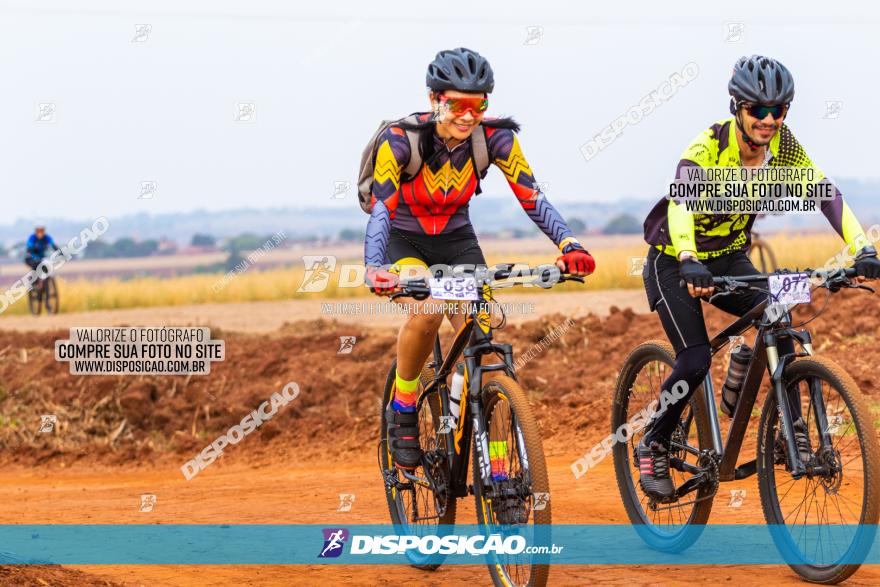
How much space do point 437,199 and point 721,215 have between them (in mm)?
1555

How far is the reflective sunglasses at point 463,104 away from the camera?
6.60 meters

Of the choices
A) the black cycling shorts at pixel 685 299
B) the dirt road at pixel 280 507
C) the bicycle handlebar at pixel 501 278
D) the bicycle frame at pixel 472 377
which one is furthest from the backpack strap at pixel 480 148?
the dirt road at pixel 280 507

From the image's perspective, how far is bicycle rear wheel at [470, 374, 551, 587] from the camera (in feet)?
18.8

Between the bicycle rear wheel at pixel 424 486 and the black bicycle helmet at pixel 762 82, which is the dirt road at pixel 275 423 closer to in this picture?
the bicycle rear wheel at pixel 424 486

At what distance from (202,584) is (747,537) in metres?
3.18

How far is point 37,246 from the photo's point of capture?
29.7 meters

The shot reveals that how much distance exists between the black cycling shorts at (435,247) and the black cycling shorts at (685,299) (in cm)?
101

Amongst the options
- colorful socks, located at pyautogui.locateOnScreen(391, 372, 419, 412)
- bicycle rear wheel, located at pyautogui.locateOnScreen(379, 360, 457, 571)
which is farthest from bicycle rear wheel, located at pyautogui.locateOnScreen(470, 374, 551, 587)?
colorful socks, located at pyautogui.locateOnScreen(391, 372, 419, 412)

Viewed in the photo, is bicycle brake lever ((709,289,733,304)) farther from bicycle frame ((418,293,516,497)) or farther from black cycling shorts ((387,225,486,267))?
black cycling shorts ((387,225,486,267))

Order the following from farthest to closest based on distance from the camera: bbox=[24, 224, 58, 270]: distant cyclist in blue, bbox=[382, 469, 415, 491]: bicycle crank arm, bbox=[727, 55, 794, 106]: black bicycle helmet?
1. bbox=[24, 224, 58, 270]: distant cyclist in blue
2. bbox=[382, 469, 415, 491]: bicycle crank arm
3. bbox=[727, 55, 794, 106]: black bicycle helmet

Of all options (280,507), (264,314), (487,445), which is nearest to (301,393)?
(280,507)

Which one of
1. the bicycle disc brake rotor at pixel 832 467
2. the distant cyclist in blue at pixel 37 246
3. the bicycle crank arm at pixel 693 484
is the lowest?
the bicycle crank arm at pixel 693 484

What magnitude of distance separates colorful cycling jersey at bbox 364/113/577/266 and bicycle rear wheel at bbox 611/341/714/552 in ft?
4.43

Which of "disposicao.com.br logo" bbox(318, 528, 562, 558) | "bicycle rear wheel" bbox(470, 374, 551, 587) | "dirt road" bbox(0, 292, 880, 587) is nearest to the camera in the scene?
"bicycle rear wheel" bbox(470, 374, 551, 587)
